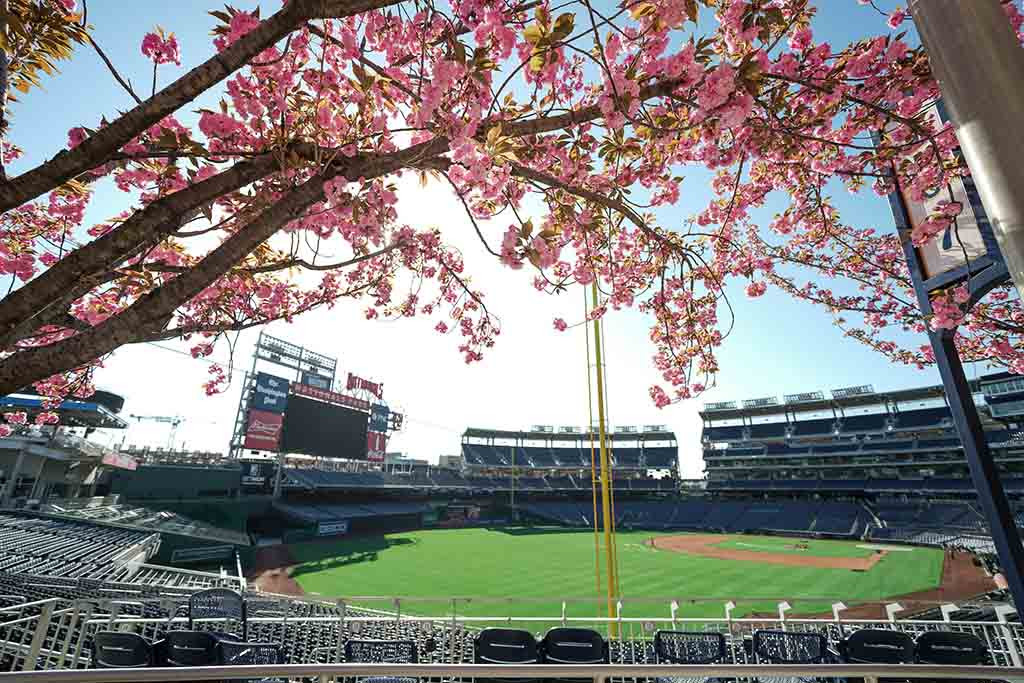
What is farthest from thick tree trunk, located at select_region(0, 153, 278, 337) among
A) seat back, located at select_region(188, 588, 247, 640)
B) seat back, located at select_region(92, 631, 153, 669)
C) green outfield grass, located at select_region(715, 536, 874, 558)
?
green outfield grass, located at select_region(715, 536, 874, 558)

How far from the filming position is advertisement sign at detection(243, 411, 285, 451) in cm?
2882

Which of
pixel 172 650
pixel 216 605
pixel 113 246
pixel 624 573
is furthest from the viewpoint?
pixel 624 573

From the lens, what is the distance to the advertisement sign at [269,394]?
96.9 feet

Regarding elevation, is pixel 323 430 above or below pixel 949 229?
above

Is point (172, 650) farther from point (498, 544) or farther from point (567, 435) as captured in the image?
point (567, 435)

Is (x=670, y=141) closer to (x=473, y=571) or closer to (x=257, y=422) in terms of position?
(x=473, y=571)

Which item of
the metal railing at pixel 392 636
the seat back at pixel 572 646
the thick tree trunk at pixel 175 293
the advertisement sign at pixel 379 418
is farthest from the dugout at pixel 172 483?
the seat back at pixel 572 646

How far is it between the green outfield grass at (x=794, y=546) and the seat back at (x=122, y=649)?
3180 cm

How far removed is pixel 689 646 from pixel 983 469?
136 inches

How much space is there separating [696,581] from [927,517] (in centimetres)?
2596

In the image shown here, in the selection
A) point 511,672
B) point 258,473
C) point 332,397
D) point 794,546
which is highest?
point 332,397

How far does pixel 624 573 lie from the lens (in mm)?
21469

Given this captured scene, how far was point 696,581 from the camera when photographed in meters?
19.8

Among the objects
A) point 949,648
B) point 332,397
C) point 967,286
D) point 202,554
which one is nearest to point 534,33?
point 967,286
